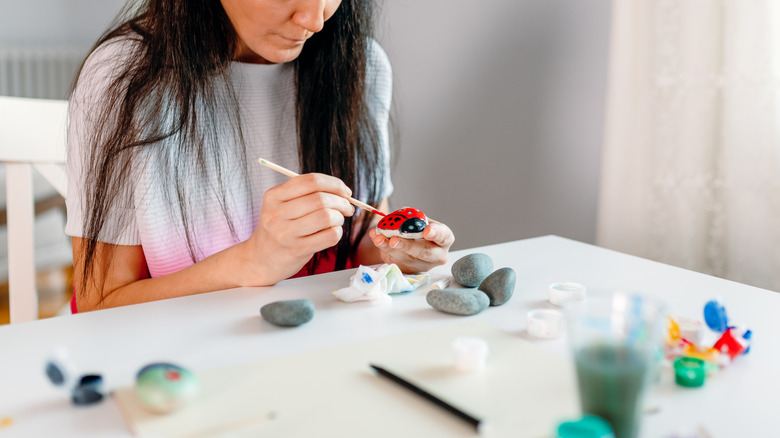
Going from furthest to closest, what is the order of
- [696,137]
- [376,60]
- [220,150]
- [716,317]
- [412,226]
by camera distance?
1. [696,137]
2. [376,60]
3. [220,150]
4. [412,226]
5. [716,317]

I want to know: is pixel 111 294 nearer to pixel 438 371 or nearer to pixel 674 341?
pixel 438 371

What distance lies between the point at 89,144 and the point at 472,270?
0.62 m

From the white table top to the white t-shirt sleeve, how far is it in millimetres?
269

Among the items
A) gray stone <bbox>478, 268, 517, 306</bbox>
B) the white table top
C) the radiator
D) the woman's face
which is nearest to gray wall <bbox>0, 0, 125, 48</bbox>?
the radiator

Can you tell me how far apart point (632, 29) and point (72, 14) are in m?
2.95

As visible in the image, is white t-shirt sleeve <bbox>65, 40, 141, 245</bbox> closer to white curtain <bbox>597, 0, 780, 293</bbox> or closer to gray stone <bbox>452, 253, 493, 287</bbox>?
gray stone <bbox>452, 253, 493, 287</bbox>

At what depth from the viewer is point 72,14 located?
334 cm

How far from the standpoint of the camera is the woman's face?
0.94 metres

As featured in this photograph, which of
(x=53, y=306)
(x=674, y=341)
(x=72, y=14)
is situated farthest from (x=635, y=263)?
(x=72, y=14)

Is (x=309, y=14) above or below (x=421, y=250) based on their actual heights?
above

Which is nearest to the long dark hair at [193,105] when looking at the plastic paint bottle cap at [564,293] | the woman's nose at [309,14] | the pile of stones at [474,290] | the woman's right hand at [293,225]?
the woman's nose at [309,14]

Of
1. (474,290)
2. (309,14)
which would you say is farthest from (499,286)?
(309,14)

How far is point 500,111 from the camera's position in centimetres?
184

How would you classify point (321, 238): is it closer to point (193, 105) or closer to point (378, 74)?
point (193, 105)
